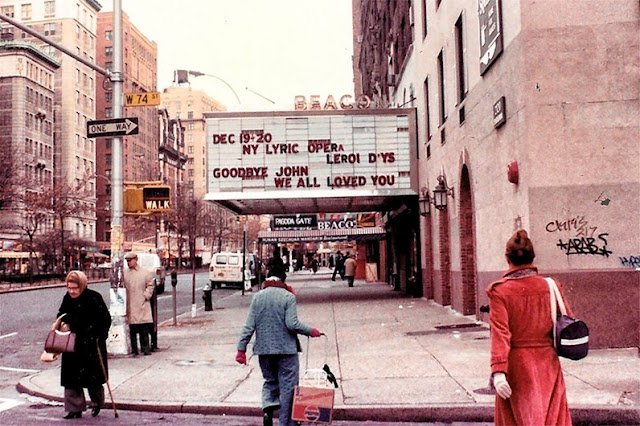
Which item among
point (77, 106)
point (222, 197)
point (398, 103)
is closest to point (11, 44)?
point (77, 106)

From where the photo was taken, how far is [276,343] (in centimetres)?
700

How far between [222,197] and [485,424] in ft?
54.2

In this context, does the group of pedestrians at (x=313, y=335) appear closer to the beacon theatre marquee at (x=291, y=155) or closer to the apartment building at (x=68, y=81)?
the beacon theatre marquee at (x=291, y=155)

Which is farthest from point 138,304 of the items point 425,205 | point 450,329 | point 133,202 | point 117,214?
point 425,205

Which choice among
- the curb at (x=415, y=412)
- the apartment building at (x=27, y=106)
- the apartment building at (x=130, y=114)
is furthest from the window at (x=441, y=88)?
the apartment building at (x=130, y=114)

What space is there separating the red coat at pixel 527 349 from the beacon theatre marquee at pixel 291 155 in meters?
18.5

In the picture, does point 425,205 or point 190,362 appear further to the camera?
point 425,205

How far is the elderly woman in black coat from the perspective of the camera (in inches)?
332

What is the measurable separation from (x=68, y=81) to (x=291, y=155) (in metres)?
85.5

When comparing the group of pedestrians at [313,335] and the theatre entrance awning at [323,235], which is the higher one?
the theatre entrance awning at [323,235]

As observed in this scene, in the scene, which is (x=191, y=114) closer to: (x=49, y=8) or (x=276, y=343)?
(x=49, y=8)

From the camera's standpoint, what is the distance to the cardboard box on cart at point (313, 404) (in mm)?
6508

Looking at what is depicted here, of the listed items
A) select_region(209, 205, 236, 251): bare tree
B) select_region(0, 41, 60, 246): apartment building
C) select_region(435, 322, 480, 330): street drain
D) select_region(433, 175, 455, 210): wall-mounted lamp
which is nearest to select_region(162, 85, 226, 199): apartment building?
select_region(209, 205, 236, 251): bare tree

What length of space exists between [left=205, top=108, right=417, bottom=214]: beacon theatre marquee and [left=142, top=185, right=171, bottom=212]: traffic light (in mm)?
9267
